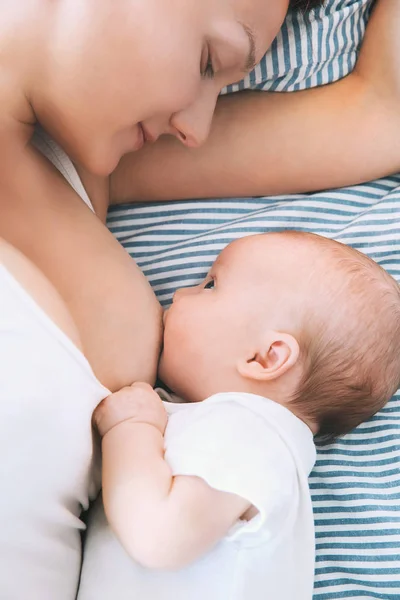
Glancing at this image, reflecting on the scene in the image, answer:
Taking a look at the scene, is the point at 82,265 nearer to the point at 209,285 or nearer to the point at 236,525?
the point at 209,285

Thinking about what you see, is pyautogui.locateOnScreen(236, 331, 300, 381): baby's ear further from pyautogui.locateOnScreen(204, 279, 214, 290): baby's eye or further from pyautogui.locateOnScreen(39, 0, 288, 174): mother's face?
pyautogui.locateOnScreen(39, 0, 288, 174): mother's face

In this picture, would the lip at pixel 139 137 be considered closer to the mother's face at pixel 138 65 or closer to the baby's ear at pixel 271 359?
the mother's face at pixel 138 65

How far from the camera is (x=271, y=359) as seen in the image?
3.43ft

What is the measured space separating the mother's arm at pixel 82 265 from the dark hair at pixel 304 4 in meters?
0.52

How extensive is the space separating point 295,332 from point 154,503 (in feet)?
1.10

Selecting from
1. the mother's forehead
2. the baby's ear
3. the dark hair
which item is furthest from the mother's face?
the baby's ear

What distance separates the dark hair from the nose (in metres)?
0.27

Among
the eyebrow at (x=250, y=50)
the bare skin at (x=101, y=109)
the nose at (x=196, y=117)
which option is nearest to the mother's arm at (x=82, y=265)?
the bare skin at (x=101, y=109)

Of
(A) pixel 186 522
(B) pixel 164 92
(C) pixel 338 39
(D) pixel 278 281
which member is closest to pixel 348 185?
(C) pixel 338 39

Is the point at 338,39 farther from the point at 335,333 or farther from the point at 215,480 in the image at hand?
the point at 215,480

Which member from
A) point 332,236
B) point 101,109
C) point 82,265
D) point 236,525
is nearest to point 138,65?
point 101,109

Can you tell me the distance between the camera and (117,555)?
0.95 m

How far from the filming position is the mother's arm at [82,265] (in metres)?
1.03

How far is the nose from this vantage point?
A: 3.46ft
